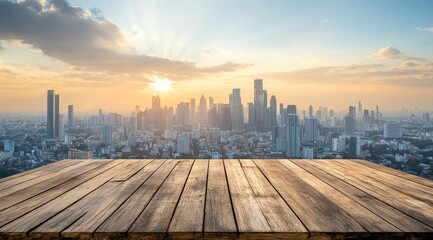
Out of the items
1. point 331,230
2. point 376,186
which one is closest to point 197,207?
point 331,230

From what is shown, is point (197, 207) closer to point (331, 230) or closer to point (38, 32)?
point (331, 230)

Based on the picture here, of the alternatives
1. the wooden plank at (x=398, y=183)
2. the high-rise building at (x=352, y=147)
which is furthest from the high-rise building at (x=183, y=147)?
the wooden plank at (x=398, y=183)

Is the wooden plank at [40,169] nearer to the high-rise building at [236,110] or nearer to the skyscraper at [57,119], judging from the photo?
the skyscraper at [57,119]

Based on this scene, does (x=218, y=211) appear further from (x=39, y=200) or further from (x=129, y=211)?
(x=39, y=200)

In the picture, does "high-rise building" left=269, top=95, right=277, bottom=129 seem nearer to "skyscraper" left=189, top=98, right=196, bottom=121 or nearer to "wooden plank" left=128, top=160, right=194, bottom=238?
"skyscraper" left=189, top=98, right=196, bottom=121

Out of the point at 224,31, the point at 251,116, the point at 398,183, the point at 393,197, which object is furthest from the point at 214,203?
the point at 251,116
